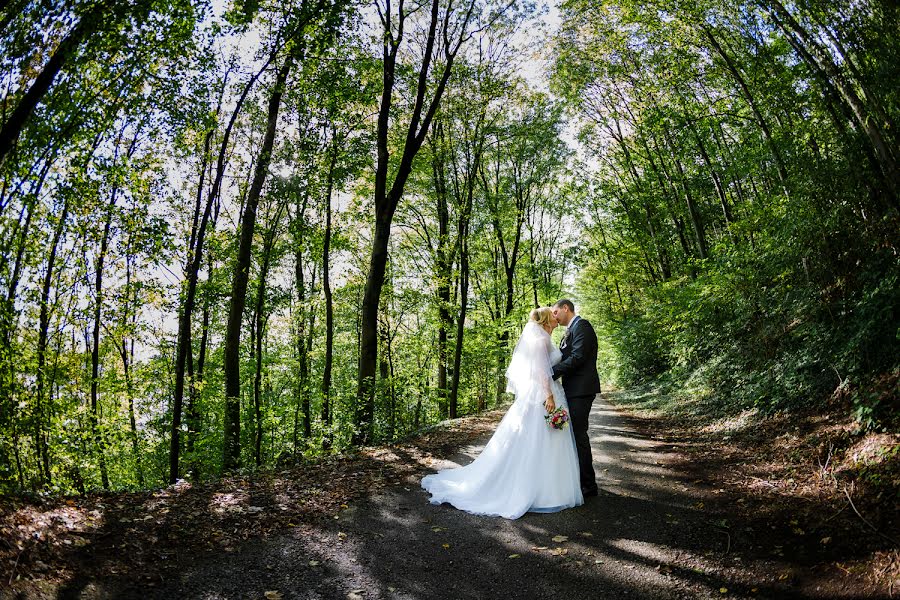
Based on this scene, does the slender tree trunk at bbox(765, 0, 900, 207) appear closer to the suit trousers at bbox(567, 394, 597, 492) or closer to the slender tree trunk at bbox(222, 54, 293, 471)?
the suit trousers at bbox(567, 394, 597, 492)

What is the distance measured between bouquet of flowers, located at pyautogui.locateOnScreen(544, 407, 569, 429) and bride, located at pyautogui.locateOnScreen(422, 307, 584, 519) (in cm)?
7

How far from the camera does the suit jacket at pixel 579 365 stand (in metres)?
6.29

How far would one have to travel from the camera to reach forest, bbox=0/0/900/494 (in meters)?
6.50

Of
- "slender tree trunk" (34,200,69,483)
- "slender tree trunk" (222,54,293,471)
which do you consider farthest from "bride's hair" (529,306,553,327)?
"slender tree trunk" (222,54,293,471)

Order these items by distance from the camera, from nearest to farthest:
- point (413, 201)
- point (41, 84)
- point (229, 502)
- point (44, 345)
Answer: point (41, 84)
point (229, 502)
point (44, 345)
point (413, 201)

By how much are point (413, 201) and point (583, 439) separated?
18.3 m

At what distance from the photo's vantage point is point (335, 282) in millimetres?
23219

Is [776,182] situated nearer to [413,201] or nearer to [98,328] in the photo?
[413,201]

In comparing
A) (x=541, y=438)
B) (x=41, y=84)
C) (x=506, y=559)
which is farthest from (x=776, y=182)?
(x=41, y=84)

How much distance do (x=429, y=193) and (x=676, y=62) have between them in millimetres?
10483

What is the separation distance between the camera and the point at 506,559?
4.35m

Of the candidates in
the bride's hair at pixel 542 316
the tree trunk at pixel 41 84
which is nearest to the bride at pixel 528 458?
the bride's hair at pixel 542 316

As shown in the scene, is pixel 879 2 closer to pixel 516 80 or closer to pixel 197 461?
pixel 516 80

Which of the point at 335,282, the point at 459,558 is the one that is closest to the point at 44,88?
the point at 459,558
